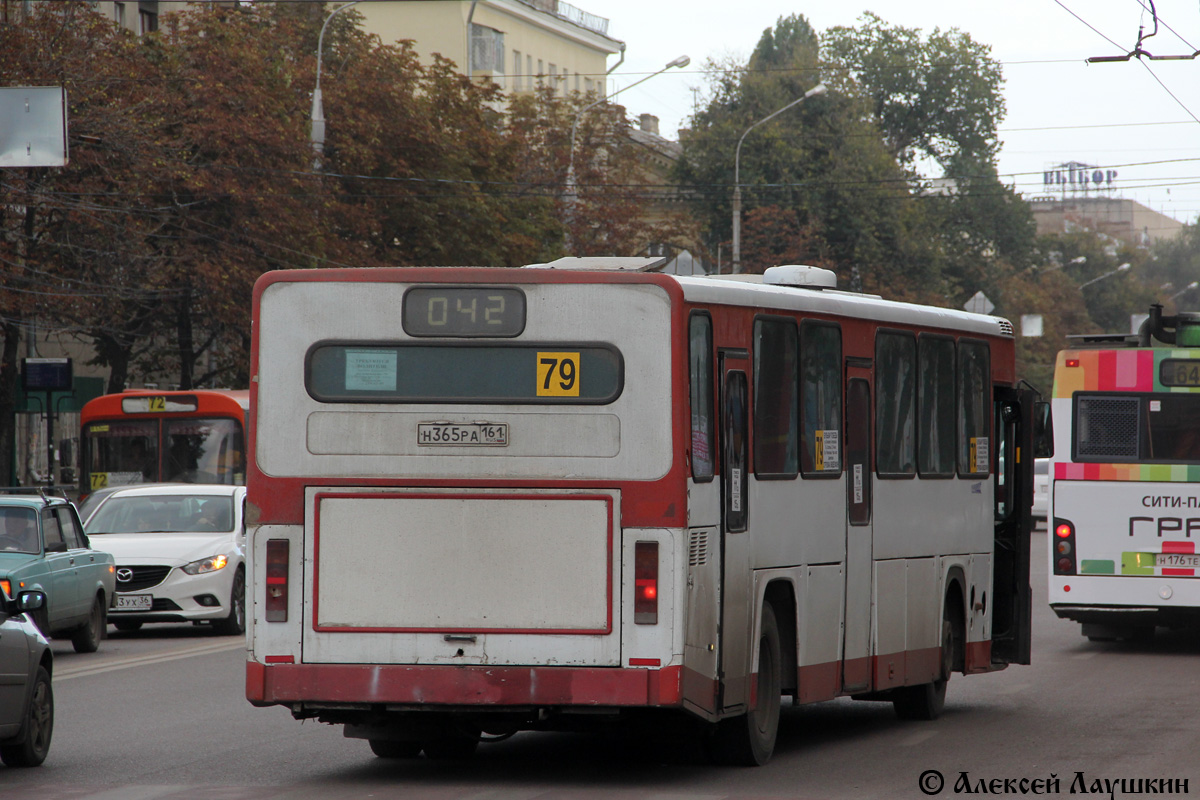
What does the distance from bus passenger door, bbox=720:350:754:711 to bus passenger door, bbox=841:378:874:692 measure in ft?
5.04

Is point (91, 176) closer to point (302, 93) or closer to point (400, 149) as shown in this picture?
point (302, 93)

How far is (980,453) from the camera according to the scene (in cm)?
1398

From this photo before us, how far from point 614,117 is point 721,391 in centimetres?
5084

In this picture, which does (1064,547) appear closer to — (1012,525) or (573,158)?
(1012,525)

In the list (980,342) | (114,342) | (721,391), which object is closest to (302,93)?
(114,342)

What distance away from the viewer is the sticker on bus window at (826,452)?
36.9 ft

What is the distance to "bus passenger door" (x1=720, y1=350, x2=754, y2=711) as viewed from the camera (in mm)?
9922

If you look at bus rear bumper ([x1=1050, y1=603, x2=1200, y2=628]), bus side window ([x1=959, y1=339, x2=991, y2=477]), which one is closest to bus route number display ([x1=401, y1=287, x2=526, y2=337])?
bus side window ([x1=959, y1=339, x2=991, y2=477])

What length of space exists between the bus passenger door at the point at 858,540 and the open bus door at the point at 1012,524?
269cm

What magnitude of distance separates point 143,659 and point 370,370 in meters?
8.85

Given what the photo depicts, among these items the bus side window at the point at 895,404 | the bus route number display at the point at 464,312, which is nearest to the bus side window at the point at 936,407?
the bus side window at the point at 895,404

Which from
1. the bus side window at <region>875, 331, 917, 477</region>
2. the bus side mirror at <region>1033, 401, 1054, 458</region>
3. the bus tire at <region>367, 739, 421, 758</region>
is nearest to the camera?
the bus tire at <region>367, 739, 421, 758</region>

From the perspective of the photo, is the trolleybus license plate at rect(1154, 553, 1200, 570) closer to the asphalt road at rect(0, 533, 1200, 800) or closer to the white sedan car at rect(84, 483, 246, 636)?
the asphalt road at rect(0, 533, 1200, 800)

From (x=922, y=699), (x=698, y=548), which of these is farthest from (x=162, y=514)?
(x=698, y=548)
